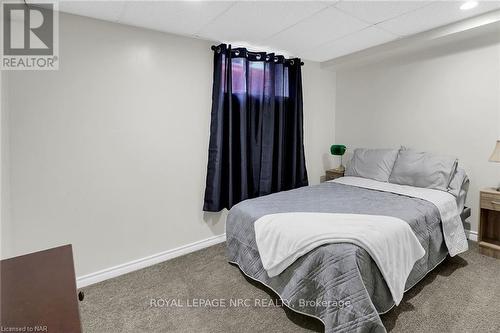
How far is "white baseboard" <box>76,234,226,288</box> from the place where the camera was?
7.65ft

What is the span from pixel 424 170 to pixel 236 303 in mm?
2255

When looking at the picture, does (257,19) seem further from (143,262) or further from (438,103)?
(143,262)

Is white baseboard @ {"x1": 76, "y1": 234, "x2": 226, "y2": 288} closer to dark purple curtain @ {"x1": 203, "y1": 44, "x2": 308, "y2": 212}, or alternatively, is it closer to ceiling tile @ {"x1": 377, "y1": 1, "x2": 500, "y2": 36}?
dark purple curtain @ {"x1": 203, "y1": 44, "x2": 308, "y2": 212}

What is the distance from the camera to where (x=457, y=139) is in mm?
2988

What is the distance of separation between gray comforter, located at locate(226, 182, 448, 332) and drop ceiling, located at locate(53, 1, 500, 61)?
61.9 inches

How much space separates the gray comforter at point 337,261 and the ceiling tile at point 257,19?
1569 mm

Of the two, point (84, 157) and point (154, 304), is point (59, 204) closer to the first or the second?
point (84, 157)

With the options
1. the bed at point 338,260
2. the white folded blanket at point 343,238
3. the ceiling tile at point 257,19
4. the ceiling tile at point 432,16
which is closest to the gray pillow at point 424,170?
the bed at point 338,260

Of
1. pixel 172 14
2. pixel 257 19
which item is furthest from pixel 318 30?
pixel 172 14

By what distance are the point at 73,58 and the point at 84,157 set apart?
2.58 feet

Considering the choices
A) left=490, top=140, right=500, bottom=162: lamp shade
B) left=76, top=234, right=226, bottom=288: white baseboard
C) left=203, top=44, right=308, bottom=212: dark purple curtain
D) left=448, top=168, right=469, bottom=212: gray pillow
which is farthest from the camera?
left=203, top=44, right=308, bottom=212: dark purple curtain

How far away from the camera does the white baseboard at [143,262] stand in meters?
2.33

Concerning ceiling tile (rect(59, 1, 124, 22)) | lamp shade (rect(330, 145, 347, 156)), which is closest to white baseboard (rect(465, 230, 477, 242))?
lamp shade (rect(330, 145, 347, 156))

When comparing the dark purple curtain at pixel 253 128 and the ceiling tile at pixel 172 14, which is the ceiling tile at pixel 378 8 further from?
the dark purple curtain at pixel 253 128
